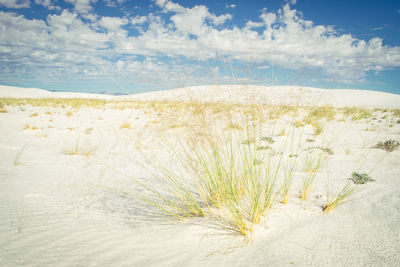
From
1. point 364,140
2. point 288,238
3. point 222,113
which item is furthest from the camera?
point 364,140

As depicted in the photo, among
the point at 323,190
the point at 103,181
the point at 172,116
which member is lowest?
the point at 103,181

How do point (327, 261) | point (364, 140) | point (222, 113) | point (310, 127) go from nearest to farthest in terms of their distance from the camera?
point (327, 261) < point (222, 113) < point (364, 140) < point (310, 127)

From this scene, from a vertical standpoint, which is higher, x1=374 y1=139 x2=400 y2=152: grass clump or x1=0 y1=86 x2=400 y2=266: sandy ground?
x1=374 y1=139 x2=400 y2=152: grass clump

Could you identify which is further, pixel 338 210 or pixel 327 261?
pixel 338 210

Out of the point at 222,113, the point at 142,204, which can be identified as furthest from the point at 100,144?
the point at 222,113

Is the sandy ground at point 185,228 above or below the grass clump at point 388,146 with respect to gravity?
below

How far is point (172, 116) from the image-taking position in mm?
2508

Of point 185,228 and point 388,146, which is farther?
point 388,146

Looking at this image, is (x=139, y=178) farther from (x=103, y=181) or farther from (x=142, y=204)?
(x=142, y=204)

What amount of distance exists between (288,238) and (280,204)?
54cm

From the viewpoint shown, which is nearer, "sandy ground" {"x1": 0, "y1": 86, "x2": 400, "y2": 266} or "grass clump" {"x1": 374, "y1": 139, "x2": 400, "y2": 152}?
"sandy ground" {"x1": 0, "y1": 86, "x2": 400, "y2": 266}

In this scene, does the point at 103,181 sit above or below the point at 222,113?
below

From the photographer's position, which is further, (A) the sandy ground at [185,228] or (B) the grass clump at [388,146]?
(B) the grass clump at [388,146]

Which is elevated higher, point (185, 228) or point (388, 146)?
point (388, 146)
